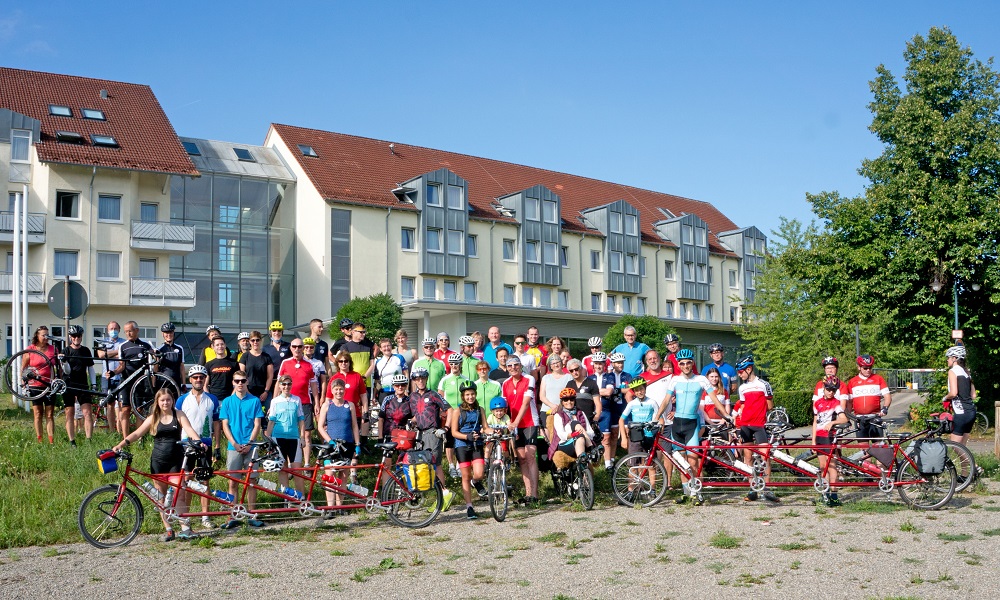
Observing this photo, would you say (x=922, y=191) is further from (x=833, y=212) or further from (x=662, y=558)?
(x=662, y=558)

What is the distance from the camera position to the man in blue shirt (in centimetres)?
1412

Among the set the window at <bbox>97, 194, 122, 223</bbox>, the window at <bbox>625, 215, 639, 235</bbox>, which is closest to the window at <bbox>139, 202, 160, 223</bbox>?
the window at <bbox>97, 194, 122, 223</bbox>

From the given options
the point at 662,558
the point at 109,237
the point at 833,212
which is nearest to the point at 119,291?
the point at 109,237

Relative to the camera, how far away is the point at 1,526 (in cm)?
1004

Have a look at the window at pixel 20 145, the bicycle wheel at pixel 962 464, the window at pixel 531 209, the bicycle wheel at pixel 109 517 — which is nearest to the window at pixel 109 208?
the window at pixel 20 145

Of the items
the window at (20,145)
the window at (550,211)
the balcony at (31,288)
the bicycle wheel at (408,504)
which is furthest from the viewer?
the window at (550,211)

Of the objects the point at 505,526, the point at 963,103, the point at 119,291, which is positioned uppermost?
the point at 963,103

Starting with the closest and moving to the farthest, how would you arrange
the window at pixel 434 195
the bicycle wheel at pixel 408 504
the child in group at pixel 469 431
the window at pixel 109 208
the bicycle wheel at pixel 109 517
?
the bicycle wheel at pixel 109 517 → the bicycle wheel at pixel 408 504 → the child in group at pixel 469 431 → the window at pixel 109 208 → the window at pixel 434 195

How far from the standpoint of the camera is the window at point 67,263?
39938 mm

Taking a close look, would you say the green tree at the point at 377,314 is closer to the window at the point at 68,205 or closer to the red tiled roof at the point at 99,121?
the red tiled roof at the point at 99,121

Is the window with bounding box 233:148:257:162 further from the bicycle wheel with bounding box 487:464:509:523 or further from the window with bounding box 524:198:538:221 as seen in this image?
the bicycle wheel with bounding box 487:464:509:523

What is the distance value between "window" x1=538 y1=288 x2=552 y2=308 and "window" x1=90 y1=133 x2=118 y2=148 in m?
24.2

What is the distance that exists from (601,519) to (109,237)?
118 feet

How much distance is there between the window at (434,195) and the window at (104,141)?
15603mm
